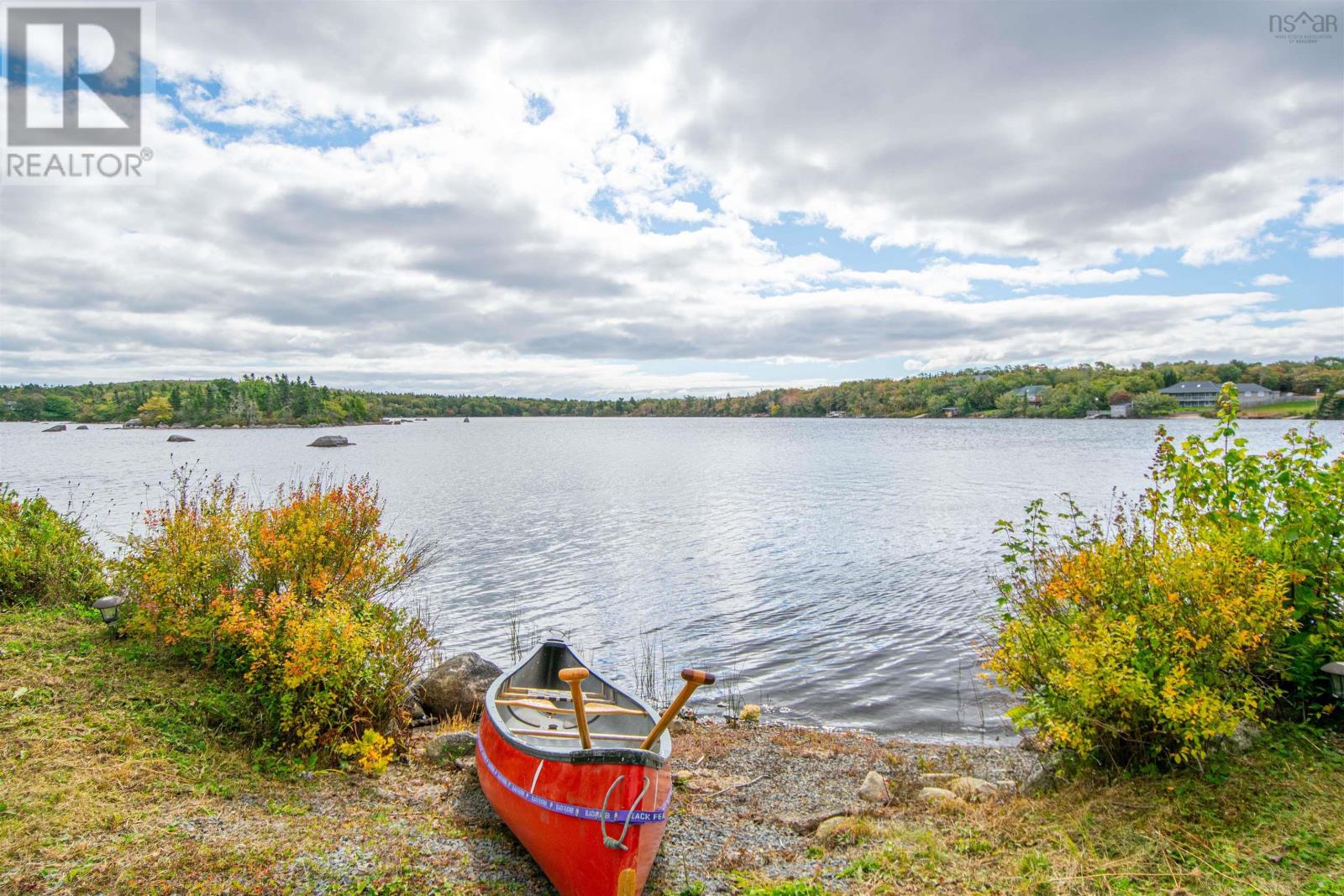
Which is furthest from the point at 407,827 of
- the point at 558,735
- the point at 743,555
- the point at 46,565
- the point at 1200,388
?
the point at 1200,388

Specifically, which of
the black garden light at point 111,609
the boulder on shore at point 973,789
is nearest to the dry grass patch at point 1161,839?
the boulder on shore at point 973,789

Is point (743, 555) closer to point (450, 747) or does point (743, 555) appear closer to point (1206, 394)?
point (450, 747)

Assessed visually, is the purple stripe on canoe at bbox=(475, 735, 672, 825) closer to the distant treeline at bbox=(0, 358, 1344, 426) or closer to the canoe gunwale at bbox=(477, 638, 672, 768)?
the canoe gunwale at bbox=(477, 638, 672, 768)

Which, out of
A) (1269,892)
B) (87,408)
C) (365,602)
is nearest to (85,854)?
(365,602)

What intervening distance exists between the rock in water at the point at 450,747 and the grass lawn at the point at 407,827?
921 mm

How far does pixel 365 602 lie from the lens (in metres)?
10.6

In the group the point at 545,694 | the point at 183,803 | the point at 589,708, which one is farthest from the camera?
the point at 545,694

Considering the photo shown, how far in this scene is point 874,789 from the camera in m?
9.05

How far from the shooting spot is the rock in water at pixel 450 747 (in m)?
9.71

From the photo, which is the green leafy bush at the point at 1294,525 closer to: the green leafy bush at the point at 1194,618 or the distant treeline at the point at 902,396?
the green leafy bush at the point at 1194,618

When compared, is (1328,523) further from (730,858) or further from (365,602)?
(365,602)

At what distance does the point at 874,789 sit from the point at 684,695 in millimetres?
4300

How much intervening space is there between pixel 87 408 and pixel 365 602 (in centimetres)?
22718

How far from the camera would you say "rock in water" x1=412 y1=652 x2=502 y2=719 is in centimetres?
1172
